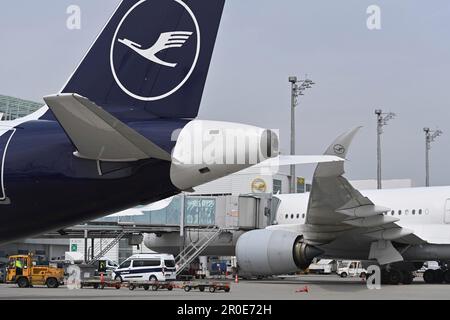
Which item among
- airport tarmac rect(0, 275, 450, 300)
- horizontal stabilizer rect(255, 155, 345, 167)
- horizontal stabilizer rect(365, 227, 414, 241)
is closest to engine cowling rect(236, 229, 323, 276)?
airport tarmac rect(0, 275, 450, 300)

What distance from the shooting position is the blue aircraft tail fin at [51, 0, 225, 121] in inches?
319

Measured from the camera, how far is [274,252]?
20984 millimetres

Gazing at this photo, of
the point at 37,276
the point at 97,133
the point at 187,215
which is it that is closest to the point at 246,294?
the point at 37,276

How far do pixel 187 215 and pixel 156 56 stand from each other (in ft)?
72.8

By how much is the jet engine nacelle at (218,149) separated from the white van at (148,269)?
1879 cm

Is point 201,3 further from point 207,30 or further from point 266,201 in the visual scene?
point 266,201

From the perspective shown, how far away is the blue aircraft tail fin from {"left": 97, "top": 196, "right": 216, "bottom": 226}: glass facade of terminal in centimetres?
2128

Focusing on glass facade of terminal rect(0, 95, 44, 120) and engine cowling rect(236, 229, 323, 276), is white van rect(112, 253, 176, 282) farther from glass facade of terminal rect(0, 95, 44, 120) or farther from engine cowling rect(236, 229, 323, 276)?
glass facade of terminal rect(0, 95, 44, 120)

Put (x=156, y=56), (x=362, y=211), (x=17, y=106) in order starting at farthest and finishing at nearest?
(x=17, y=106), (x=362, y=211), (x=156, y=56)

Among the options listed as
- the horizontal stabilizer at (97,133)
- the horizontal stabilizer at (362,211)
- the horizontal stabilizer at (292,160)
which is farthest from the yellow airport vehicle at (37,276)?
the horizontal stabilizer at (292,160)

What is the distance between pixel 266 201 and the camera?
27.9 m

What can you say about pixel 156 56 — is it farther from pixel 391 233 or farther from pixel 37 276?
pixel 37 276

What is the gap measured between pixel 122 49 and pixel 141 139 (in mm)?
1875
